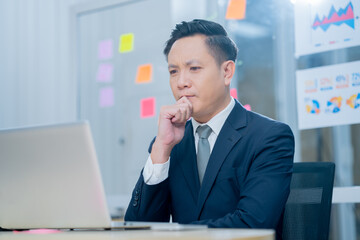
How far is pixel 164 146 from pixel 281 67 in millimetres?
1206

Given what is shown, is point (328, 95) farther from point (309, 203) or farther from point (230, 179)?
point (230, 179)

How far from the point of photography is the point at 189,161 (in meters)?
1.61

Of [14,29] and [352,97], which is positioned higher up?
[14,29]

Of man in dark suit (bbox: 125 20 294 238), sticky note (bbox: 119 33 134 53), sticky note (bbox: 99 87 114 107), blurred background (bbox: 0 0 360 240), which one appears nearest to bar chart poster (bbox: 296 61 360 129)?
blurred background (bbox: 0 0 360 240)

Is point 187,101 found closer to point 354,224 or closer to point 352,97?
point 352,97

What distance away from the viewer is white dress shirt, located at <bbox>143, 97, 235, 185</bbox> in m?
1.52

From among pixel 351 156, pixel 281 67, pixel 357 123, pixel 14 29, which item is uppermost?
pixel 14 29

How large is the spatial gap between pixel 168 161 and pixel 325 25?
4.12ft

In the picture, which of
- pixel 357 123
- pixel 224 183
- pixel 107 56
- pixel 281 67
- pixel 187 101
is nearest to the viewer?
pixel 224 183

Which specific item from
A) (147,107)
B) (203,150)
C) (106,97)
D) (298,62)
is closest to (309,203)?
Result: (203,150)

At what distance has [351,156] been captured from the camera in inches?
90.5

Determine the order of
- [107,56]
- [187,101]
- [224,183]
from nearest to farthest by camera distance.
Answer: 1. [224,183]
2. [187,101]
3. [107,56]

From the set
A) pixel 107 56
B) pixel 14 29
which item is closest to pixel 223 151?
pixel 107 56

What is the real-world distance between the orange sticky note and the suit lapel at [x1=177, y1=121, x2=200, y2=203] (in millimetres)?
1160
